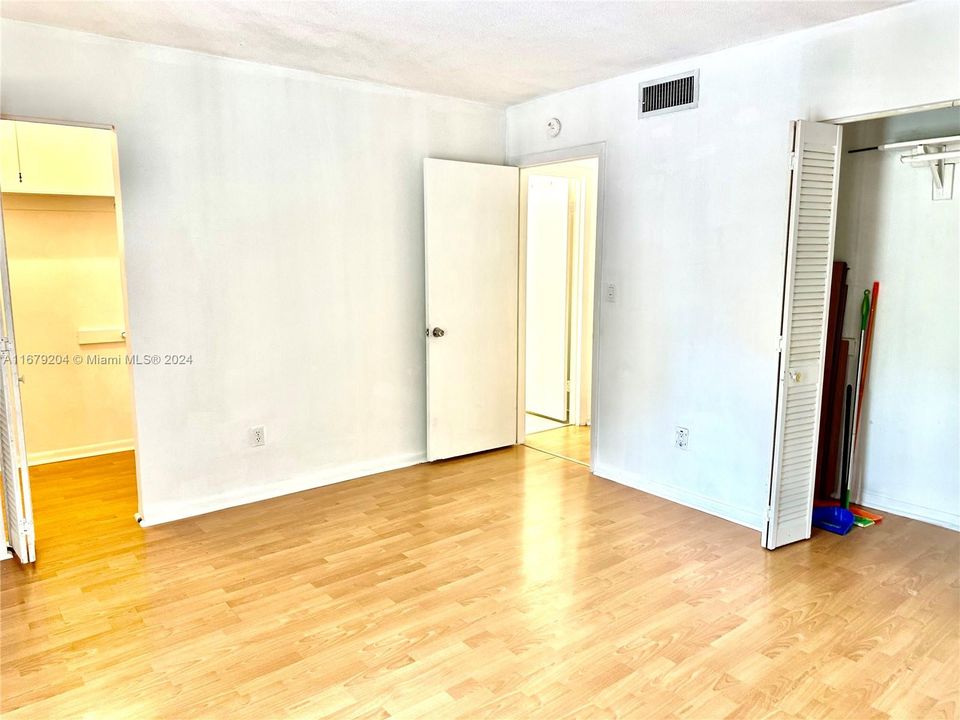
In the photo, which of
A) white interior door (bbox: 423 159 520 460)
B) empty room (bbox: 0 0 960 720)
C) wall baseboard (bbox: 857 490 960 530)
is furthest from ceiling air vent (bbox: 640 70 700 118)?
wall baseboard (bbox: 857 490 960 530)

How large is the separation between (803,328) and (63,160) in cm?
465

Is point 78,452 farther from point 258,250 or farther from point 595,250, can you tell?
point 595,250

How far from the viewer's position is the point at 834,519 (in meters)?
3.48

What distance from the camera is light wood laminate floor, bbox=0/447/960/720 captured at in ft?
7.17

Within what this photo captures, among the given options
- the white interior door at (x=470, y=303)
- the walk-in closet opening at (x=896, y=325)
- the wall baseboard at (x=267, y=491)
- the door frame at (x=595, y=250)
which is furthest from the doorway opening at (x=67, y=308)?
the walk-in closet opening at (x=896, y=325)

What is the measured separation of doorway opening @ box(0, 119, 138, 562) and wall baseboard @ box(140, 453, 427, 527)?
56 centimetres

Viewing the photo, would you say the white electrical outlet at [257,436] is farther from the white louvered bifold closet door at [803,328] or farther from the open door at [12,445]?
the white louvered bifold closet door at [803,328]

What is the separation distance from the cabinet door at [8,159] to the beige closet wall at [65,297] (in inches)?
1.1

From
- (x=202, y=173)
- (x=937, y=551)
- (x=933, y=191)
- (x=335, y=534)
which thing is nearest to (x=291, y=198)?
(x=202, y=173)

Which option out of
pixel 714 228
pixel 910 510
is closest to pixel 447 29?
pixel 714 228

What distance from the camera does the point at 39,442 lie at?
15.3 ft

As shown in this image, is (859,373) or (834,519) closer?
(834,519)

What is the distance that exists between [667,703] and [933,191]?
2.96 meters

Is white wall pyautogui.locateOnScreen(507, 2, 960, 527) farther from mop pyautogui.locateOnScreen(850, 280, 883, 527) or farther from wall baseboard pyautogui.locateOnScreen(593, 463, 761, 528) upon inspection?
mop pyautogui.locateOnScreen(850, 280, 883, 527)
